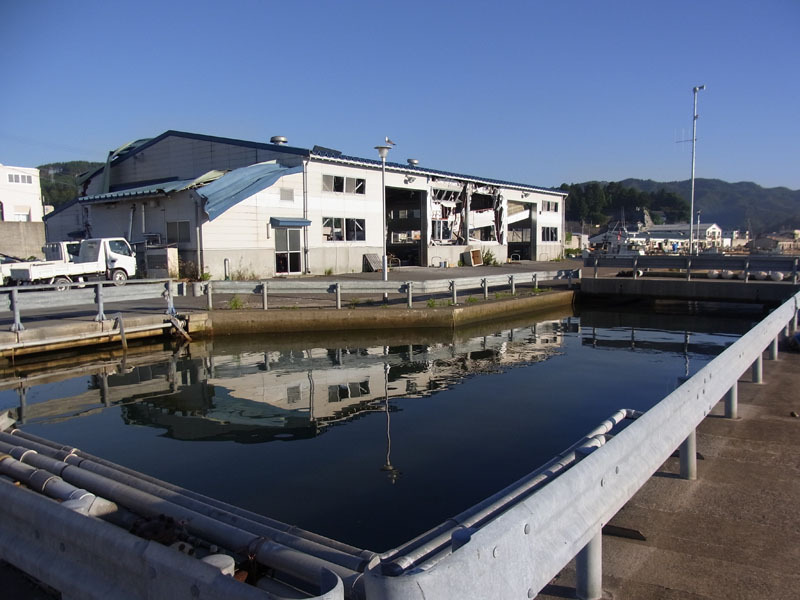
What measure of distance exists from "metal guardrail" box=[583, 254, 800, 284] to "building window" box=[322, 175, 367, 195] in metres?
12.1

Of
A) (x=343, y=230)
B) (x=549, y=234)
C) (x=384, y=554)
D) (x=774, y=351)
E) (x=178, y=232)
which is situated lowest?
(x=774, y=351)

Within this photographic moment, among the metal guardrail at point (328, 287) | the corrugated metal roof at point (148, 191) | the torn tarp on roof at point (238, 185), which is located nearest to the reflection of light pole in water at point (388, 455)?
the metal guardrail at point (328, 287)

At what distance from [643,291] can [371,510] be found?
22452mm

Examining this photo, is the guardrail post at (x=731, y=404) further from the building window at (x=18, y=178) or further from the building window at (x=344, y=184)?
the building window at (x=18, y=178)

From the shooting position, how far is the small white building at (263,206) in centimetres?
2677

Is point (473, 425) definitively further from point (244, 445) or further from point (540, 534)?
point (540, 534)

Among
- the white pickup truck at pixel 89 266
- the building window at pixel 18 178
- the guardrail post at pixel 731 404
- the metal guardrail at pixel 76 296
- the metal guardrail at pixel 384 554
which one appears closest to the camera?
the metal guardrail at pixel 384 554

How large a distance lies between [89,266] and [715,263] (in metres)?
25.6

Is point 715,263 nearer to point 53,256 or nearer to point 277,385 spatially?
point 277,385

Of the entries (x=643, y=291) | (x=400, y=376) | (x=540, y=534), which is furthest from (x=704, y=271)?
(x=540, y=534)

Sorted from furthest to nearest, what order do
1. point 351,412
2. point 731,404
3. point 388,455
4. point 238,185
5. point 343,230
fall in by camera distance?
point 343,230, point 238,185, point 351,412, point 388,455, point 731,404

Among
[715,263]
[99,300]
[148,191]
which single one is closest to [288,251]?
[148,191]

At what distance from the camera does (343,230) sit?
105 ft

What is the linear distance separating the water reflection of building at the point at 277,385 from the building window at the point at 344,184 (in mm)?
16522
